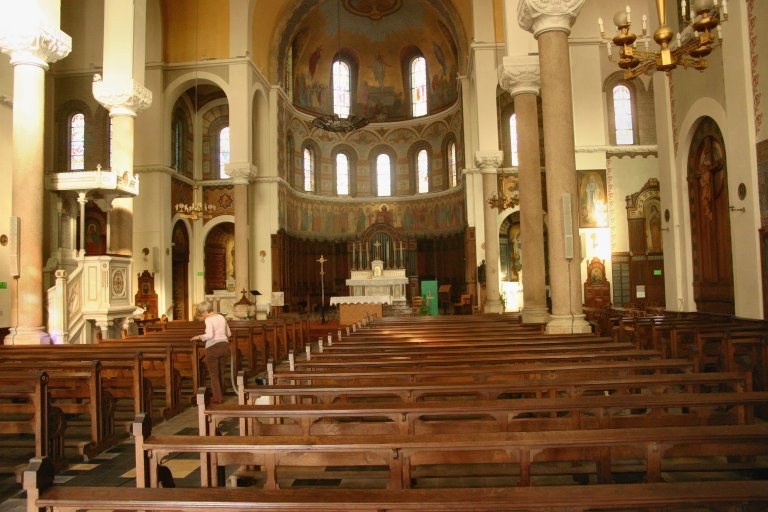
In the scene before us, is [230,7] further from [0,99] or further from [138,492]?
[138,492]

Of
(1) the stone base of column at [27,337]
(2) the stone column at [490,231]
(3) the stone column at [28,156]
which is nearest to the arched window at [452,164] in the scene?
(2) the stone column at [490,231]

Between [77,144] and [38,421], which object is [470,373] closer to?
[38,421]

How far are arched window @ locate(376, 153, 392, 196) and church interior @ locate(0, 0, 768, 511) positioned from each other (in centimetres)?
33

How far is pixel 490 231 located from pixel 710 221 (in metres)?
9.02

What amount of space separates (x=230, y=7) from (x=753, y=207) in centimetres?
2010

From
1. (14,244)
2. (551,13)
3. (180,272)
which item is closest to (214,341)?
(14,244)

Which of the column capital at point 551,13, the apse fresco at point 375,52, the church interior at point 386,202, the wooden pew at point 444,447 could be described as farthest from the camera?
the apse fresco at point 375,52

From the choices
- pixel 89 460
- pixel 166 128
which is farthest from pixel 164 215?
pixel 89 460

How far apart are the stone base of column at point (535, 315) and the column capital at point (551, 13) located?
5.10 meters

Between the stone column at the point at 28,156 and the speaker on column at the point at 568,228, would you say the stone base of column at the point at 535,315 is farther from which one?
the stone column at the point at 28,156

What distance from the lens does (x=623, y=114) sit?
23766 mm

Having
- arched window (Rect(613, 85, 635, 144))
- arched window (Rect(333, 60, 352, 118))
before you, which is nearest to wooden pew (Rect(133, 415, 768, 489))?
arched window (Rect(613, 85, 635, 144))

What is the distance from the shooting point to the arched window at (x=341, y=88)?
3409cm

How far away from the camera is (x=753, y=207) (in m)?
10.9
